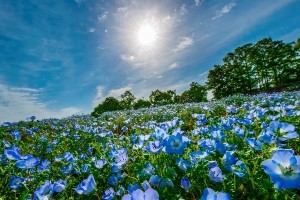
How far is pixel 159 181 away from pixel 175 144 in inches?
11.0

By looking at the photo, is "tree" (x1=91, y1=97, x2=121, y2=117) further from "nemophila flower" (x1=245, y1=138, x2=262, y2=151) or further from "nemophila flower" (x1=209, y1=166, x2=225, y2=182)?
"nemophila flower" (x1=209, y1=166, x2=225, y2=182)

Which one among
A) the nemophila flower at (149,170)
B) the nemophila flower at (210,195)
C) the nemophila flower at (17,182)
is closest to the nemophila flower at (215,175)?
the nemophila flower at (149,170)

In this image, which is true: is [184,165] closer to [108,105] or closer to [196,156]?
[196,156]

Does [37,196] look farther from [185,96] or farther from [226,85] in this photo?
[226,85]

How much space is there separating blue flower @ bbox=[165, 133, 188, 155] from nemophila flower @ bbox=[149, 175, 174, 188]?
193mm

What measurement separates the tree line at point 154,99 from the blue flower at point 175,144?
24.0 metres

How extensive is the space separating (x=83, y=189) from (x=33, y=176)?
1.08 m

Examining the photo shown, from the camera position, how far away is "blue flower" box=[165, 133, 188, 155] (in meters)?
1.77

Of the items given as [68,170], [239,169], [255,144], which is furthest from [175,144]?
[68,170]

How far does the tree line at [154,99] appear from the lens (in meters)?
28.1

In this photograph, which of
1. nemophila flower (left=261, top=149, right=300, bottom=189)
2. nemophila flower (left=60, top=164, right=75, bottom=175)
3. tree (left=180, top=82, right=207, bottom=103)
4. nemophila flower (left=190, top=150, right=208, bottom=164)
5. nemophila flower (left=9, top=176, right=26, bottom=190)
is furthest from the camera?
tree (left=180, top=82, right=207, bottom=103)

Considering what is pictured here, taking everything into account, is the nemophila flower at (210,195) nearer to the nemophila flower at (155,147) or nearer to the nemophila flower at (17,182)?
the nemophila flower at (155,147)

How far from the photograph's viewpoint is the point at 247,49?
42.6 m

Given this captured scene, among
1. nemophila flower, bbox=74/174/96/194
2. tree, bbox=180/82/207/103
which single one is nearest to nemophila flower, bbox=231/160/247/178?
nemophila flower, bbox=74/174/96/194
